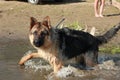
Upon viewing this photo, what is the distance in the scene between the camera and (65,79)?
977cm

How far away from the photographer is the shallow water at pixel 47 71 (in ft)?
32.3

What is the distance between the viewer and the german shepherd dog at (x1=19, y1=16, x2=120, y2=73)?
941cm

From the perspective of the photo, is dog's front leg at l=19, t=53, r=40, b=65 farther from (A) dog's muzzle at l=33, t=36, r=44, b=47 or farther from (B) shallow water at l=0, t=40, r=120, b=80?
(A) dog's muzzle at l=33, t=36, r=44, b=47

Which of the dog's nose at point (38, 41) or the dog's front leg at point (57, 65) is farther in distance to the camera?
the dog's front leg at point (57, 65)

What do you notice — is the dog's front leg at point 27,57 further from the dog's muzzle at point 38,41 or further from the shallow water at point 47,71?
the dog's muzzle at point 38,41

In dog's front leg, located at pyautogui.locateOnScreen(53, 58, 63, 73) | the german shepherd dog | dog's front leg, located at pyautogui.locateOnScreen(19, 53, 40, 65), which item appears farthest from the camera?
dog's front leg, located at pyautogui.locateOnScreen(19, 53, 40, 65)

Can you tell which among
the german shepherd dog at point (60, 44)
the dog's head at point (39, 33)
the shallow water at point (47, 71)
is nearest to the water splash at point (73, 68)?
the shallow water at point (47, 71)

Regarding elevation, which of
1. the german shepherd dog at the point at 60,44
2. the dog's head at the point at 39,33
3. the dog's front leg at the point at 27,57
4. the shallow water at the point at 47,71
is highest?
the dog's head at the point at 39,33

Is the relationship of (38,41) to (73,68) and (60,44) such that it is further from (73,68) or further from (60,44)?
(73,68)

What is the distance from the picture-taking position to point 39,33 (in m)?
9.34

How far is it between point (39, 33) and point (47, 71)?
52.6 inches

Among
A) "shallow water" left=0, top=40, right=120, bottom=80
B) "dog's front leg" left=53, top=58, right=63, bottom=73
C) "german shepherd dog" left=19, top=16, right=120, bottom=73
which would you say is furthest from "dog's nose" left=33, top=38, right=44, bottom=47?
"shallow water" left=0, top=40, right=120, bottom=80

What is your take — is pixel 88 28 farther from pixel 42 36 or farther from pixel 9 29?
pixel 42 36

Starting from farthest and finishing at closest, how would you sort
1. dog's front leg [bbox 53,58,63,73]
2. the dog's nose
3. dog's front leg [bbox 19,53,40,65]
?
dog's front leg [bbox 19,53,40,65] → dog's front leg [bbox 53,58,63,73] → the dog's nose
